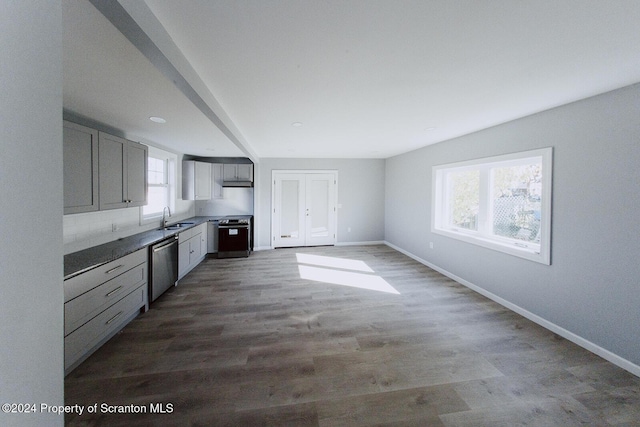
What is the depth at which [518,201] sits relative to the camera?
10.9 feet

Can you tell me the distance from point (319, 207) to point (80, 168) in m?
4.98

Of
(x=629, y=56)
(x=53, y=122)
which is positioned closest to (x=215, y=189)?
(x=53, y=122)

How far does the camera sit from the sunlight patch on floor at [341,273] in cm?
405

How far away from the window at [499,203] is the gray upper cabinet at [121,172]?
15.8 feet

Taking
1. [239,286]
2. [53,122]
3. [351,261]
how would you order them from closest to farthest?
1. [53,122]
2. [239,286]
3. [351,261]

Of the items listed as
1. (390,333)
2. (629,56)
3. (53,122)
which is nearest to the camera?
(53,122)

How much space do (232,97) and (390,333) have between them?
2.92 m

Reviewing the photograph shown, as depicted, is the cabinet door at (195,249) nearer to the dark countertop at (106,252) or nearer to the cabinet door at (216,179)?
the dark countertop at (106,252)

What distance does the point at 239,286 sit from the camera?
4.02 meters

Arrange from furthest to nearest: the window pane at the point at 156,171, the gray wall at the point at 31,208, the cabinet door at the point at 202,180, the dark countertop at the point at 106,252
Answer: the cabinet door at the point at 202,180
the window pane at the point at 156,171
the dark countertop at the point at 106,252
the gray wall at the point at 31,208

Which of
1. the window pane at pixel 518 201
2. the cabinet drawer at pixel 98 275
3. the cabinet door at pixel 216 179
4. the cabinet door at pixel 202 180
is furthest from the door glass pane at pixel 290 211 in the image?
the window pane at pixel 518 201

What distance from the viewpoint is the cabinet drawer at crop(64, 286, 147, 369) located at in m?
2.03

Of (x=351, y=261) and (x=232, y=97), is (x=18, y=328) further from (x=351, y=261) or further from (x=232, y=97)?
(x=351, y=261)

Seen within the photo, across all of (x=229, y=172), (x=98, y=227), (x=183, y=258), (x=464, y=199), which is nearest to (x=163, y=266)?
(x=183, y=258)
